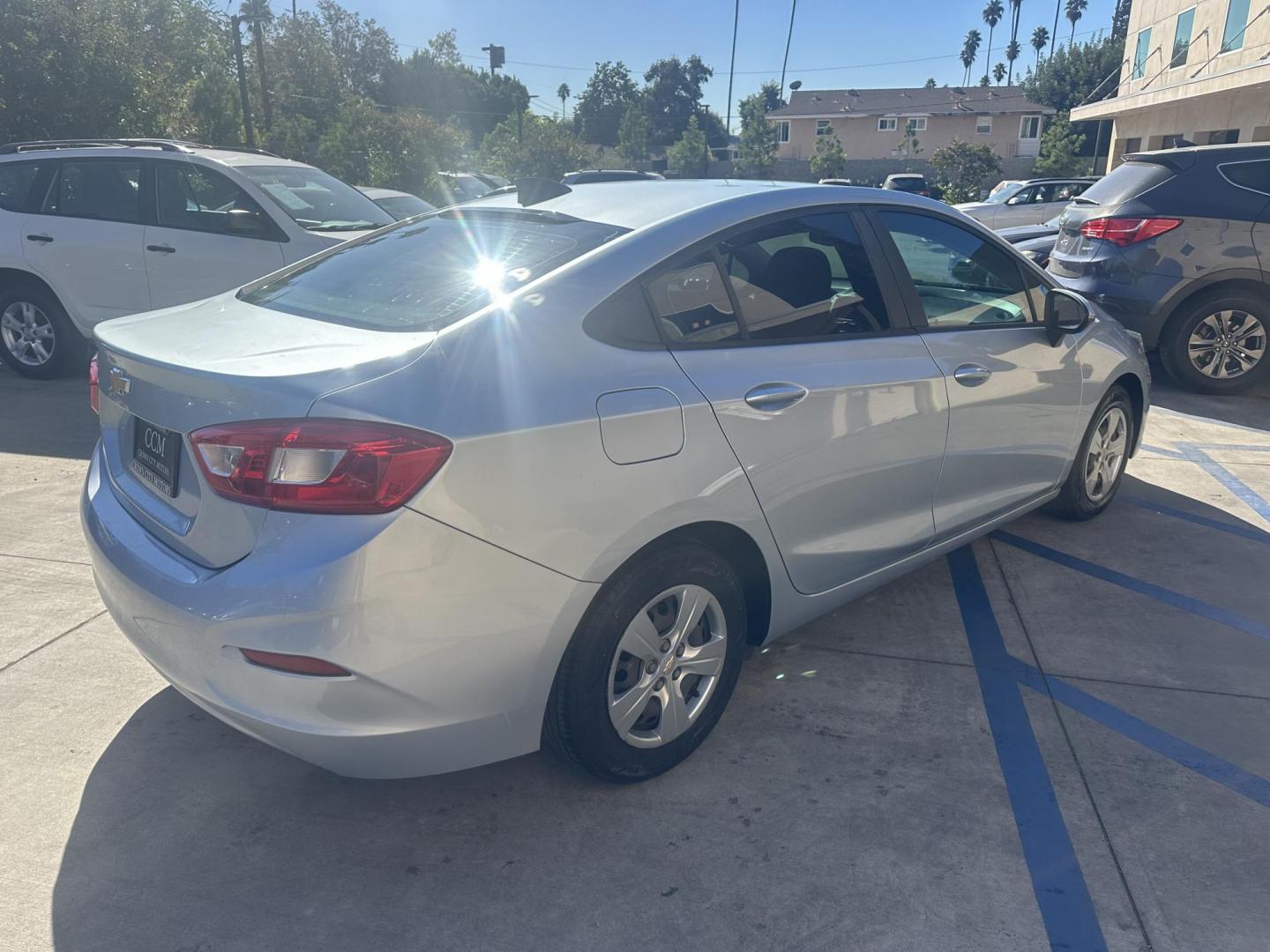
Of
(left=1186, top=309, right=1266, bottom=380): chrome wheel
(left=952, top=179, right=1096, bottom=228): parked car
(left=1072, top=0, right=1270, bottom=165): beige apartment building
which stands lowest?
(left=1186, top=309, right=1266, bottom=380): chrome wheel

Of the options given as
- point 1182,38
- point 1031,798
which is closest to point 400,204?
point 1031,798

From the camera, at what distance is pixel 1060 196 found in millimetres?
21250

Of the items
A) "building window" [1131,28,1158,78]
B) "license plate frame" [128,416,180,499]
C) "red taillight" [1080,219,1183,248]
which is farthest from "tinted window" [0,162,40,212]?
"building window" [1131,28,1158,78]

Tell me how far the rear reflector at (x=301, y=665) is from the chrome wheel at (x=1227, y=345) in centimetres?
751

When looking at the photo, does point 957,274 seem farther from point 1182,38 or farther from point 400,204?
point 1182,38

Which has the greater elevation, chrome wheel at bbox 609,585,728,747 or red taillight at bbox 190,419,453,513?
red taillight at bbox 190,419,453,513

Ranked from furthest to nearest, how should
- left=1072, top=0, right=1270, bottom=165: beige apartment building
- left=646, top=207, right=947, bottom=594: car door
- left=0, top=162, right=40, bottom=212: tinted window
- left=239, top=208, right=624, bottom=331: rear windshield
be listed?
left=1072, top=0, right=1270, bottom=165: beige apartment building < left=0, top=162, right=40, bottom=212: tinted window < left=646, top=207, right=947, bottom=594: car door < left=239, top=208, right=624, bottom=331: rear windshield

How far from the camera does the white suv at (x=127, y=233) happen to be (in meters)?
7.33

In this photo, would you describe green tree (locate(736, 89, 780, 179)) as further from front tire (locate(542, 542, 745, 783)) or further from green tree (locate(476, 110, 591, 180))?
front tire (locate(542, 542, 745, 783))

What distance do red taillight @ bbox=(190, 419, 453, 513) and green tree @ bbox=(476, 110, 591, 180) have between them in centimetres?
3819

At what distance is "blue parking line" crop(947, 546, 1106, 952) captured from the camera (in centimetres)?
250

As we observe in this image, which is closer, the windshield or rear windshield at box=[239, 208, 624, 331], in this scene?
rear windshield at box=[239, 208, 624, 331]

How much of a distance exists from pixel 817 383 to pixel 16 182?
721 centimetres

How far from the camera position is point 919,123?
224ft
